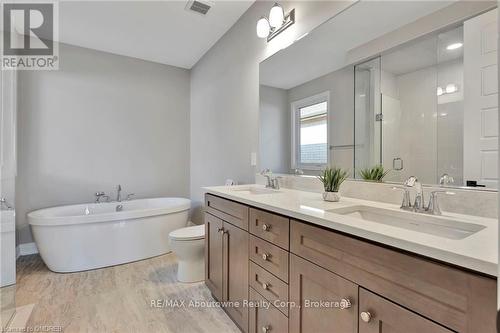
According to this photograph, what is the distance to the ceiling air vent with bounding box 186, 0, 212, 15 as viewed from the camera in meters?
2.24

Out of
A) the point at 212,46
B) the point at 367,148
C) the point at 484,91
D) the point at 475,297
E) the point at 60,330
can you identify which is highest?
the point at 212,46

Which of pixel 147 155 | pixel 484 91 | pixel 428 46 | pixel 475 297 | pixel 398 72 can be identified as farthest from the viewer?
pixel 147 155

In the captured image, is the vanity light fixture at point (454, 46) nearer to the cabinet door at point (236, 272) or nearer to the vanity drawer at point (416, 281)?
the vanity drawer at point (416, 281)

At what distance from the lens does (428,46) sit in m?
1.13

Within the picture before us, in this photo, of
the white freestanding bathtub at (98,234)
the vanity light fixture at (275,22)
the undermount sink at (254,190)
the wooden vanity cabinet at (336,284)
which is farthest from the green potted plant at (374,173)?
the white freestanding bathtub at (98,234)

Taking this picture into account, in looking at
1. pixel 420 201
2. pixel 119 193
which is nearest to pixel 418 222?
pixel 420 201

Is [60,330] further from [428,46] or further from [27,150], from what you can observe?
[428,46]

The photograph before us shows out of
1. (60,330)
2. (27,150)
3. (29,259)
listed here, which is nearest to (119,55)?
(27,150)

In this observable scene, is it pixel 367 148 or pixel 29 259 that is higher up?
pixel 367 148

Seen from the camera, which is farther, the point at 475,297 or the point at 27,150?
the point at 27,150

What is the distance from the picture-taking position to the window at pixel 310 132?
1710 millimetres

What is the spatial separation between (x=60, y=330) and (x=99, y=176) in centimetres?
208

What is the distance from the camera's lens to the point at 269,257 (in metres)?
1.25

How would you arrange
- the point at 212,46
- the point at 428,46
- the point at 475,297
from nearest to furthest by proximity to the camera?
the point at 475,297 < the point at 428,46 < the point at 212,46
